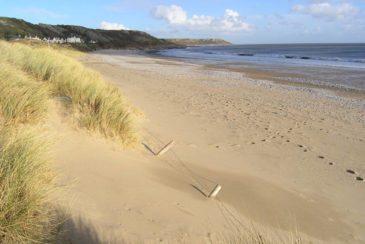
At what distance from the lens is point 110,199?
13.7 feet

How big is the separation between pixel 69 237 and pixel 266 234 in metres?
1.94

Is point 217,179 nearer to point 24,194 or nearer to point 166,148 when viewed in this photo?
point 166,148

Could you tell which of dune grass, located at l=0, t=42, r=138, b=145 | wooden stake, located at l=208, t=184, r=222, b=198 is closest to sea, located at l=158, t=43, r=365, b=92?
dune grass, located at l=0, t=42, r=138, b=145

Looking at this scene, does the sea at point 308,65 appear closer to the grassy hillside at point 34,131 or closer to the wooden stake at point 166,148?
the wooden stake at point 166,148

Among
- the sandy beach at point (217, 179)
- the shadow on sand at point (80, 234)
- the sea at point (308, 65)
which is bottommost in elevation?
the sea at point (308, 65)

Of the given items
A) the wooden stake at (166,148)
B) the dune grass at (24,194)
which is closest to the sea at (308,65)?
the wooden stake at (166,148)

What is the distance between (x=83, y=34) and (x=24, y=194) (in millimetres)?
96521

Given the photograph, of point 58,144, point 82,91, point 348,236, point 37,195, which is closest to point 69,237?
point 37,195

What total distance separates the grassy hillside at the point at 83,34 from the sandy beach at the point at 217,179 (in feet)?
142

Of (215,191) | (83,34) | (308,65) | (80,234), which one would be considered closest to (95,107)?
(215,191)

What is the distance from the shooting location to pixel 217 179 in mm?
5633

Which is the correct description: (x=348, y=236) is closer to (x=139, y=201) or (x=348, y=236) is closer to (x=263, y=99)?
(x=139, y=201)

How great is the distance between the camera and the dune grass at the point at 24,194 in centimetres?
292

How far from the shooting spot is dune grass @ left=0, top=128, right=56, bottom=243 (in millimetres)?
2918
